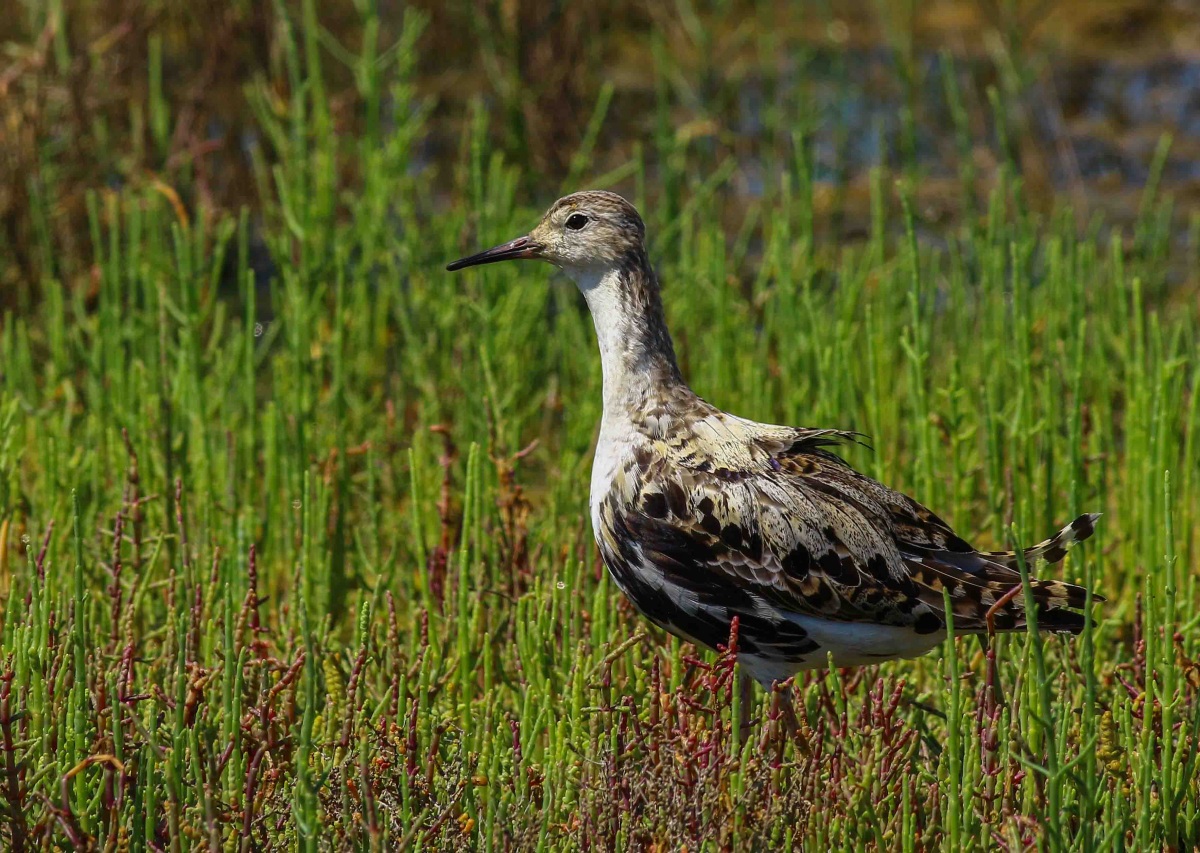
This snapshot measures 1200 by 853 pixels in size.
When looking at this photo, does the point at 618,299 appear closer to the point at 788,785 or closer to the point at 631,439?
the point at 631,439

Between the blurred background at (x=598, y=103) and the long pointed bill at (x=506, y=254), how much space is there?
59.2 inches

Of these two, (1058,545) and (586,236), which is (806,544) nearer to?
(1058,545)

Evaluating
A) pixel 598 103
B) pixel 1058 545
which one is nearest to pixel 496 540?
pixel 1058 545

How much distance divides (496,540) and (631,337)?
833 millimetres

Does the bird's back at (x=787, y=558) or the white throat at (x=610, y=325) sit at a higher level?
the white throat at (x=610, y=325)

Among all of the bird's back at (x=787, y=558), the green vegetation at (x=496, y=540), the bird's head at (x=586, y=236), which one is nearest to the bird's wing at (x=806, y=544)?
the bird's back at (x=787, y=558)

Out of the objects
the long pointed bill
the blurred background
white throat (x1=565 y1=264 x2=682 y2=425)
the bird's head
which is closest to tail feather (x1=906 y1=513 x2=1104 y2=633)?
white throat (x1=565 y1=264 x2=682 y2=425)

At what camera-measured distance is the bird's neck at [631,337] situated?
3.85 meters

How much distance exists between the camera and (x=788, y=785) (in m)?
3.21

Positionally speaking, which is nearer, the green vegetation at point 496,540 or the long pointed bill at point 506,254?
the green vegetation at point 496,540

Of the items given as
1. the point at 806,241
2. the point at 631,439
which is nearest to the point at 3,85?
the point at 806,241

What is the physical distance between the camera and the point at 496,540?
445 cm

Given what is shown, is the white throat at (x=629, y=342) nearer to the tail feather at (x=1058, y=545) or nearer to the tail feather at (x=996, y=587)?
the tail feather at (x=996, y=587)

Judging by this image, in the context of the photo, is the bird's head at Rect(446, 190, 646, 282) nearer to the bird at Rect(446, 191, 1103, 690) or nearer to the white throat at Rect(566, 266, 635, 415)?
the white throat at Rect(566, 266, 635, 415)
